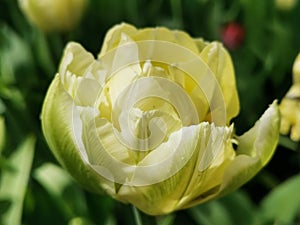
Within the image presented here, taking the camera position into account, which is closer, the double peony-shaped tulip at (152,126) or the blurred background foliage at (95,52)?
the double peony-shaped tulip at (152,126)

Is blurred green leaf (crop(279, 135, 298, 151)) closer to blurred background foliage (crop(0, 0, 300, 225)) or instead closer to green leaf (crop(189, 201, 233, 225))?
blurred background foliage (crop(0, 0, 300, 225))

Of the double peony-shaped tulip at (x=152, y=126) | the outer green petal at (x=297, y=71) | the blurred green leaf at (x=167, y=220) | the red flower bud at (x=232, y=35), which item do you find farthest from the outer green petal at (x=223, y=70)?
the red flower bud at (x=232, y=35)

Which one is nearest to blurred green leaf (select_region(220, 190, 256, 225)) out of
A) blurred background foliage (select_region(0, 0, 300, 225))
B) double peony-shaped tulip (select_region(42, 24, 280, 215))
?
blurred background foliage (select_region(0, 0, 300, 225))

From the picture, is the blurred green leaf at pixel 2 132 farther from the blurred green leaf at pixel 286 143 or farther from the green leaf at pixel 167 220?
the blurred green leaf at pixel 286 143

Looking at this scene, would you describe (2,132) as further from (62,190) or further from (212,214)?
(212,214)

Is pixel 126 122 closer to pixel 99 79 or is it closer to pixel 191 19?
Result: pixel 99 79

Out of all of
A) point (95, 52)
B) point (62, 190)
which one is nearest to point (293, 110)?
point (62, 190)
